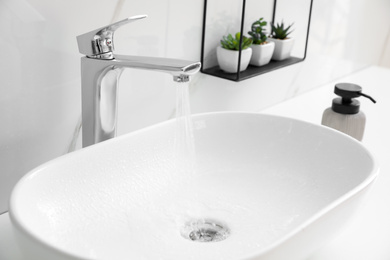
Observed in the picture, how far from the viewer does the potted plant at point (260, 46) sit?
4.26 ft

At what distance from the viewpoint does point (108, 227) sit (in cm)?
84

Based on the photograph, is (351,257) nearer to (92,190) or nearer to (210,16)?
(92,190)

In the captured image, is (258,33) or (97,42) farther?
(258,33)

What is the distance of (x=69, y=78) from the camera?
0.97m

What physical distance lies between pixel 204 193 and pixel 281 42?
0.57m

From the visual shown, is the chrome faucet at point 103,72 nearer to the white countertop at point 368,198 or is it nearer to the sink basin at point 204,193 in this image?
the sink basin at point 204,193

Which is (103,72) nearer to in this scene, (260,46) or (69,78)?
(69,78)

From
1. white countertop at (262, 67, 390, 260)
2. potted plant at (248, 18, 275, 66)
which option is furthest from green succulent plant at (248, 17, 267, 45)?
white countertop at (262, 67, 390, 260)

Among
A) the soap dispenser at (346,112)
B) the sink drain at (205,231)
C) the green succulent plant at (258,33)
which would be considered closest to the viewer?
the sink drain at (205,231)

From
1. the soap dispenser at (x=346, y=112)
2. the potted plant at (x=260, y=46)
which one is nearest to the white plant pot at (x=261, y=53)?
the potted plant at (x=260, y=46)

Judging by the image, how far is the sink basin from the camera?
76cm

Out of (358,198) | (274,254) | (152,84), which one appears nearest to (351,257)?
(358,198)

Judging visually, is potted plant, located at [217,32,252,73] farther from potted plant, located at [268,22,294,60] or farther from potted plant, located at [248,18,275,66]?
potted plant, located at [268,22,294,60]

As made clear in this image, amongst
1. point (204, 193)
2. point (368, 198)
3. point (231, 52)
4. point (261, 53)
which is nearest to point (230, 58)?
point (231, 52)
